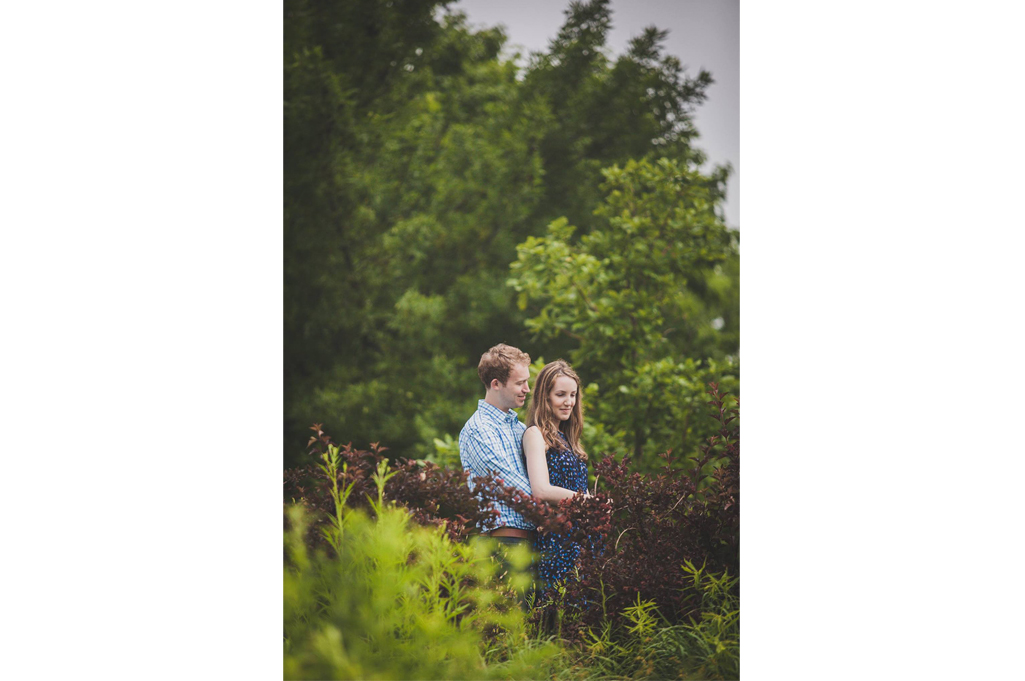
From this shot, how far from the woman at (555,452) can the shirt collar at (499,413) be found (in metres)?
0.09

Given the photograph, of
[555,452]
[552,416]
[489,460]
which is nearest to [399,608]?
[489,460]

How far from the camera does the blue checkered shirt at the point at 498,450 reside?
147 inches

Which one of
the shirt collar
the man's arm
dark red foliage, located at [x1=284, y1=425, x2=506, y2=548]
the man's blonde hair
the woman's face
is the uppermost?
the man's blonde hair

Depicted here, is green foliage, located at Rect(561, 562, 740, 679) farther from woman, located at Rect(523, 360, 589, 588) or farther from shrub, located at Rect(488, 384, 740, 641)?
woman, located at Rect(523, 360, 589, 588)

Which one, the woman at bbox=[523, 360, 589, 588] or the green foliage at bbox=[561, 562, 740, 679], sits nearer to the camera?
the green foliage at bbox=[561, 562, 740, 679]

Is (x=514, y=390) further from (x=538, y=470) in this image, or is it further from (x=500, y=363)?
(x=538, y=470)

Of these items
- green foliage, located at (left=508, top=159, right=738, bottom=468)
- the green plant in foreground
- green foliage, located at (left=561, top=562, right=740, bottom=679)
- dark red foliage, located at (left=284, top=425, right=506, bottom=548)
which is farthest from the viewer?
green foliage, located at (left=508, top=159, right=738, bottom=468)

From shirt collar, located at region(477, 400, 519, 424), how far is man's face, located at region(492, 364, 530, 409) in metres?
0.04

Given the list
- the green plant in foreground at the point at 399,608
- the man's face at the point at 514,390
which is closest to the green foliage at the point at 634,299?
the man's face at the point at 514,390

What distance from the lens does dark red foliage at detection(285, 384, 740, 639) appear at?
362 cm

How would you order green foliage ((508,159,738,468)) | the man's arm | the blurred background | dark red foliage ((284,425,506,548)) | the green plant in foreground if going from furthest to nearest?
1. green foliage ((508,159,738,468))
2. the blurred background
3. the man's arm
4. dark red foliage ((284,425,506,548))
5. the green plant in foreground

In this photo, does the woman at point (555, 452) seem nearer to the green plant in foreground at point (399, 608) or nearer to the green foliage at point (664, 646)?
the green plant in foreground at point (399, 608)

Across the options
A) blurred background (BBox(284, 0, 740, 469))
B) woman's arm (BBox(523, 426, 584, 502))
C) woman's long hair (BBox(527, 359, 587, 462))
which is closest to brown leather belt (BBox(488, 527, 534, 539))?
woman's arm (BBox(523, 426, 584, 502))

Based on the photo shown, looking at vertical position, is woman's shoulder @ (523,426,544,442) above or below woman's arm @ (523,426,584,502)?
above
